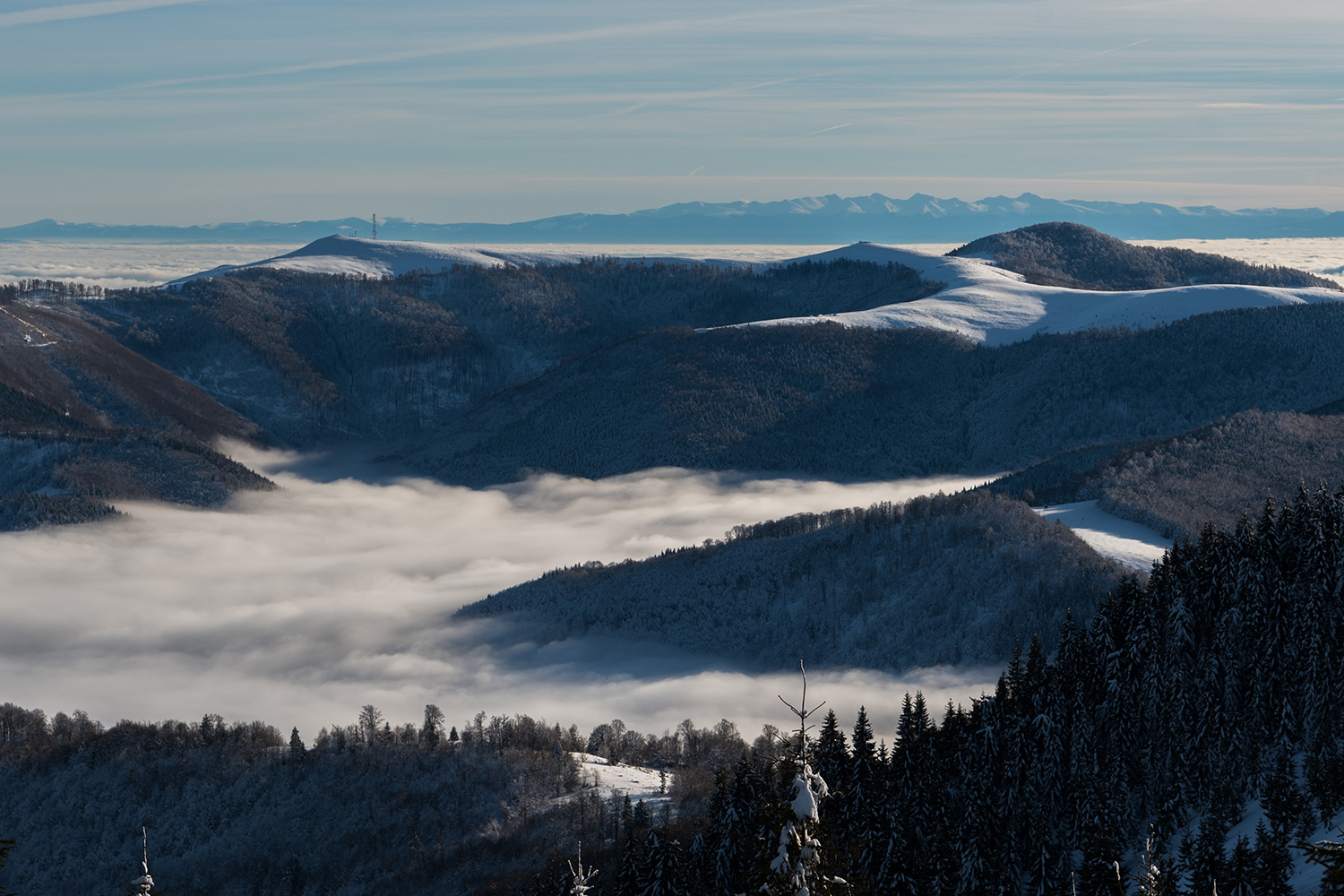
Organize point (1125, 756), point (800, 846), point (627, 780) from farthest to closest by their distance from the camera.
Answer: point (627, 780) < point (1125, 756) < point (800, 846)

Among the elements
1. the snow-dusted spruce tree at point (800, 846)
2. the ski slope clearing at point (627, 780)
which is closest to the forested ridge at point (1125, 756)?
the snow-dusted spruce tree at point (800, 846)

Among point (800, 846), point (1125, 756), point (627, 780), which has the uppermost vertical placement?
point (800, 846)

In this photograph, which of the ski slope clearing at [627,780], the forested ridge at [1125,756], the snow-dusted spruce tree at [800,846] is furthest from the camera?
the ski slope clearing at [627,780]

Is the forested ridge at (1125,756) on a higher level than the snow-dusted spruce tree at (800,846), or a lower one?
lower

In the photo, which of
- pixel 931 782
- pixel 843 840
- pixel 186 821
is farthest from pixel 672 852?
pixel 186 821

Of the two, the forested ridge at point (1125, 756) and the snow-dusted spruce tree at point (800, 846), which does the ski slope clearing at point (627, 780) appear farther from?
the snow-dusted spruce tree at point (800, 846)

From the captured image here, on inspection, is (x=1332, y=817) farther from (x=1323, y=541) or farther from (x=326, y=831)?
(x=326, y=831)

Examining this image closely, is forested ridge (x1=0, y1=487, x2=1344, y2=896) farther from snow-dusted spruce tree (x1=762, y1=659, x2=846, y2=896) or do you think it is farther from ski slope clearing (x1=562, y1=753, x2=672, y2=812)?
ski slope clearing (x1=562, y1=753, x2=672, y2=812)

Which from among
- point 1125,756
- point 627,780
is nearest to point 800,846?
point 1125,756

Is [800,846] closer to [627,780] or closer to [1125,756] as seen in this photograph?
[1125,756]
